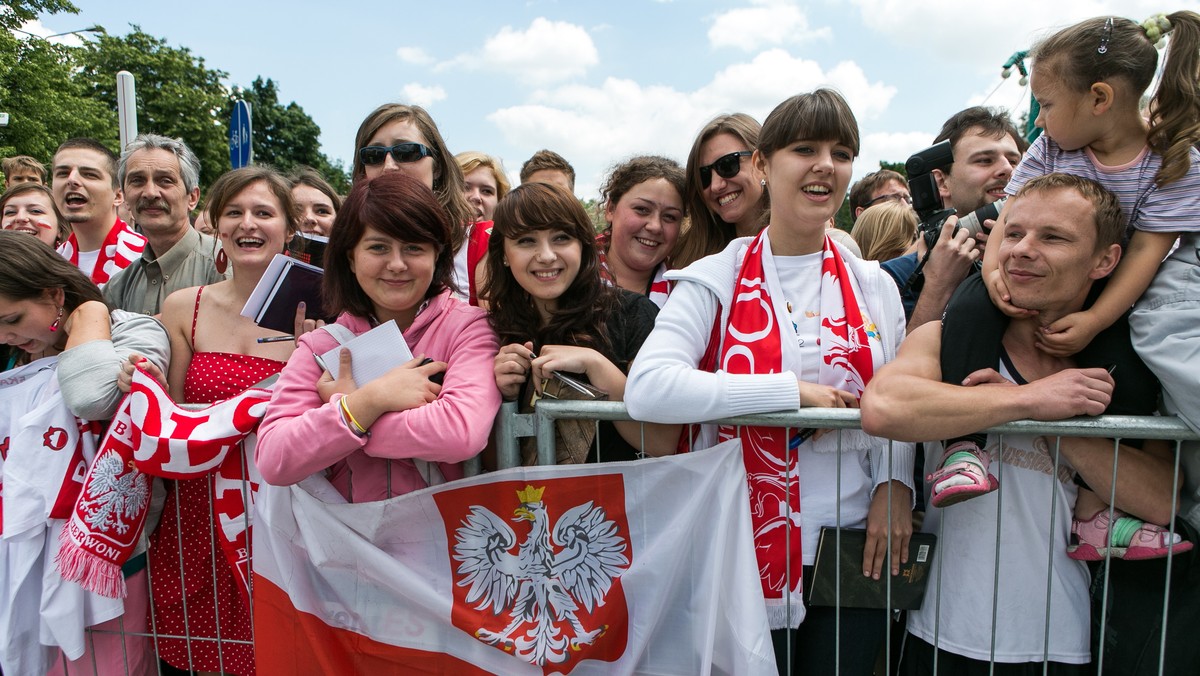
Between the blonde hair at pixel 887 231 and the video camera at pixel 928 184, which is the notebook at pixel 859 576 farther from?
the blonde hair at pixel 887 231

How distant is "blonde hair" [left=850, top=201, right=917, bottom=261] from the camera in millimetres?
4160

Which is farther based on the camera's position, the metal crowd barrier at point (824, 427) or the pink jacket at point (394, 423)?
the pink jacket at point (394, 423)

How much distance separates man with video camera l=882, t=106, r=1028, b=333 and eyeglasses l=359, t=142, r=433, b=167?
218 centimetres

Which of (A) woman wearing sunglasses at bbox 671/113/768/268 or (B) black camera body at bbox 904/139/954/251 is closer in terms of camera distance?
(B) black camera body at bbox 904/139/954/251

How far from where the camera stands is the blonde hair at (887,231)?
4160 mm

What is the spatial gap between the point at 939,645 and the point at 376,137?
310 centimetres

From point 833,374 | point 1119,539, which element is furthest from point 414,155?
point 1119,539

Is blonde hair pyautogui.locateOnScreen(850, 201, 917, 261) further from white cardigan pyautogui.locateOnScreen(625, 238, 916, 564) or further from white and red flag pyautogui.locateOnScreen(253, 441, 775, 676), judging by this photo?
white and red flag pyautogui.locateOnScreen(253, 441, 775, 676)

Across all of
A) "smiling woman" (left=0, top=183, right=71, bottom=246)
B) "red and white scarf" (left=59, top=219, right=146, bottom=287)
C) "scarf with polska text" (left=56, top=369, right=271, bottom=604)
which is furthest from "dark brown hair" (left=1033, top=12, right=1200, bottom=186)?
"smiling woman" (left=0, top=183, right=71, bottom=246)

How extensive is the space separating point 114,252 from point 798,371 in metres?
4.49

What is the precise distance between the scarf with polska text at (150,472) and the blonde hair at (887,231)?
3.20 meters

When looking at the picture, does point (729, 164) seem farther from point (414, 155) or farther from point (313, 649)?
point (313, 649)

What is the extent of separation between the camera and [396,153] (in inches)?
138

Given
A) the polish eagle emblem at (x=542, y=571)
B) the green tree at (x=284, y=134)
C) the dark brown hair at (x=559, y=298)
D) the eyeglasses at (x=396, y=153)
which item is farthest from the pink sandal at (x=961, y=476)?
the green tree at (x=284, y=134)
